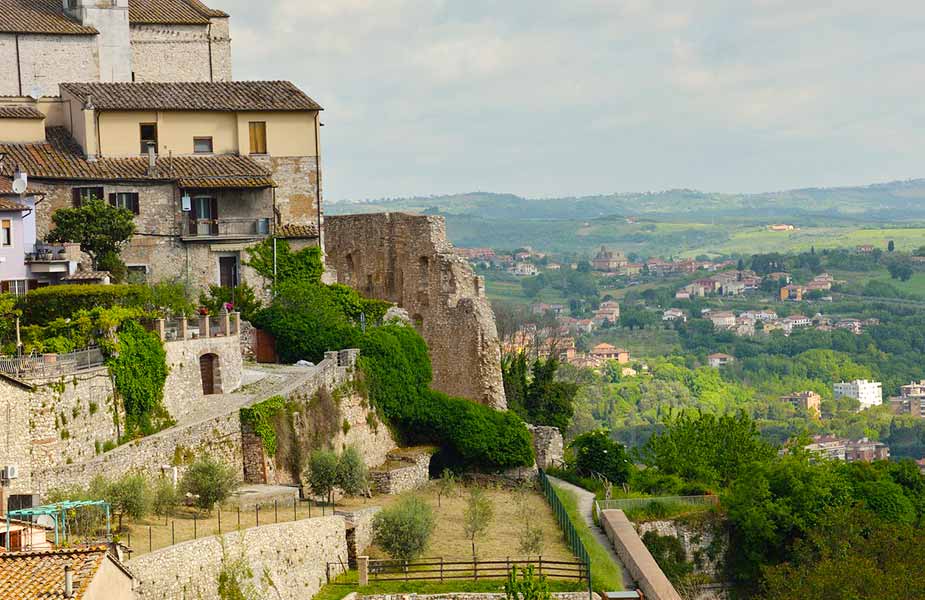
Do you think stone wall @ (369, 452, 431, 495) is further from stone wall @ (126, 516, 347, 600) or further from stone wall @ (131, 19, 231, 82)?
stone wall @ (131, 19, 231, 82)

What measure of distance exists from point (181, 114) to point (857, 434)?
3350 inches

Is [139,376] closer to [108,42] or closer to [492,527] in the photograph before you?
[492,527]

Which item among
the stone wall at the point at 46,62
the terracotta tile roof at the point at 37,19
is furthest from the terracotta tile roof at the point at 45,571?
the terracotta tile roof at the point at 37,19

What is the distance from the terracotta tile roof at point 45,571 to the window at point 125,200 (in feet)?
86.0

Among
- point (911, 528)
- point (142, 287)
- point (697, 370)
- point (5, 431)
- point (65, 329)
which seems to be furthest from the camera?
point (697, 370)

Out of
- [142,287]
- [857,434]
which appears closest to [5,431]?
[142,287]

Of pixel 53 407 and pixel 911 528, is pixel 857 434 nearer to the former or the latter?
pixel 911 528

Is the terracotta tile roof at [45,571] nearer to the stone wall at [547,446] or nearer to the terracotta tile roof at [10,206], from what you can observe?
the terracotta tile roof at [10,206]

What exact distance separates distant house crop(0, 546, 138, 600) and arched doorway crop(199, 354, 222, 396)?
18.3 m

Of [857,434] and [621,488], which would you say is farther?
[857,434]

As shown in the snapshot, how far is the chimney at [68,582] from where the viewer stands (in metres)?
26.6

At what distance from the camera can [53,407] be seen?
38.7m

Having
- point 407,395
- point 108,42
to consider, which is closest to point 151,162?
point 108,42

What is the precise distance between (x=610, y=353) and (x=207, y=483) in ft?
431
